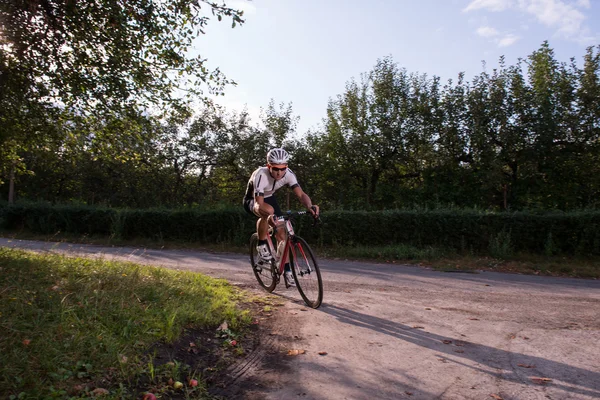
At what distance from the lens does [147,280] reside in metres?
5.99

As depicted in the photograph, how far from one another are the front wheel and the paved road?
0.18 metres

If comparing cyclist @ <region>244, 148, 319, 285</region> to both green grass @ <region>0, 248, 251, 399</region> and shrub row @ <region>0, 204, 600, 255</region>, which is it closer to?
green grass @ <region>0, 248, 251, 399</region>

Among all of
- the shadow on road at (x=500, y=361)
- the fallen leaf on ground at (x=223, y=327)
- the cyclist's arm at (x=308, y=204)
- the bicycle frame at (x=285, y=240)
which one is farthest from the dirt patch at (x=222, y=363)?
the cyclist's arm at (x=308, y=204)

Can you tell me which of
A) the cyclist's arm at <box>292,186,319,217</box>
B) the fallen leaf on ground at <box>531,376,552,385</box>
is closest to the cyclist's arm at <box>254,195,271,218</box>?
the cyclist's arm at <box>292,186,319,217</box>

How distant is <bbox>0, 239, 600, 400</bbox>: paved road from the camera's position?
338 cm

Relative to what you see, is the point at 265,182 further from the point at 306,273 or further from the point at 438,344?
the point at 438,344

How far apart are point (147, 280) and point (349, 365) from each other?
3299 millimetres

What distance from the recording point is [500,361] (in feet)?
12.9

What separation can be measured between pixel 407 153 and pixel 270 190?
15.0 metres

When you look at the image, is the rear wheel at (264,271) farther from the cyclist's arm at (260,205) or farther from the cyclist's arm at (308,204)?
the cyclist's arm at (308,204)

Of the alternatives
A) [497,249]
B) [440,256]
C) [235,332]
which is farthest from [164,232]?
[235,332]

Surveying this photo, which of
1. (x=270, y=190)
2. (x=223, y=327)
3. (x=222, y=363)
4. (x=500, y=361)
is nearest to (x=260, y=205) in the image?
(x=270, y=190)

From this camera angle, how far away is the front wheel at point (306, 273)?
5.90 metres

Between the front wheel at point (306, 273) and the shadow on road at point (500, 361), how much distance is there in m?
0.87
